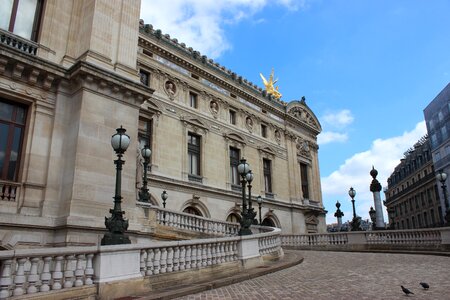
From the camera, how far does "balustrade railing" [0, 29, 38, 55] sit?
12.6m

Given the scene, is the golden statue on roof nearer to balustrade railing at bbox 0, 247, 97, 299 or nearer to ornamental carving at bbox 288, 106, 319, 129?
ornamental carving at bbox 288, 106, 319, 129

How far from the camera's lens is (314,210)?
39.6 metres

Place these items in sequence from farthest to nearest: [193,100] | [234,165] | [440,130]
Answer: [440,130] → [234,165] → [193,100]

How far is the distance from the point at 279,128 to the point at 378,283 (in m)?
30.0

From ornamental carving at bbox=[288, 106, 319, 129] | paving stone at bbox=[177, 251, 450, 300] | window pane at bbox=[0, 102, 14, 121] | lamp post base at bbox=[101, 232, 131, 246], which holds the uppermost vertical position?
ornamental carving at bbox=[288, 106, 319, 129]

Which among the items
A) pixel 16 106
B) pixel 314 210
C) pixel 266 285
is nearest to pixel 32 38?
pixel 16 106

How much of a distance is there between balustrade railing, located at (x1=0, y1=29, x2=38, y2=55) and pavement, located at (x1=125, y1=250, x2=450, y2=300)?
9.61 meters

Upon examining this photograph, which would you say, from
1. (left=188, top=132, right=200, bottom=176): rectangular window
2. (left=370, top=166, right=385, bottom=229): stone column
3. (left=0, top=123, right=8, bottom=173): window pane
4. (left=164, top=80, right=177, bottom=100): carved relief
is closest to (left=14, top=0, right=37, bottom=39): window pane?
(left=0, top=123, right=8, bottom=173): window pane

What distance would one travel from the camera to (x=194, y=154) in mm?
28734

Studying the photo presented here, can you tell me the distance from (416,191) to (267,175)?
46765 millimetres

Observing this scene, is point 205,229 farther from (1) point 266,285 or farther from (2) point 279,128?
(2) point 279,128

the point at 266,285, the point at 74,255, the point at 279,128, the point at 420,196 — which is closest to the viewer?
the point at 74,255

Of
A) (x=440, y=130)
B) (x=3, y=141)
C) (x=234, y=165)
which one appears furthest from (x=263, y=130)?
(x=440, y=130)

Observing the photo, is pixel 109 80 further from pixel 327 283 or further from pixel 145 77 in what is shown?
pixel 145 77
